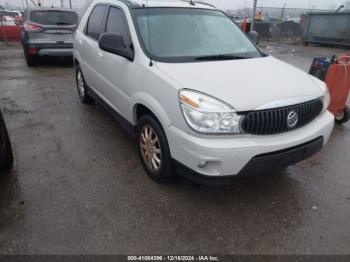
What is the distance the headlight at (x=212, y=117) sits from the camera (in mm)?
2289

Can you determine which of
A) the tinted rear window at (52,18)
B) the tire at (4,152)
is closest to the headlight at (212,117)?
the tire at (4,152)

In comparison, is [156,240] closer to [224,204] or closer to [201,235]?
[201,235]

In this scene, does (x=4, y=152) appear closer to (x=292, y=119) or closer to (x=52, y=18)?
(x=292, y=119)

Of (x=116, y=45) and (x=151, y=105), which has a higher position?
(x=116, y=45)

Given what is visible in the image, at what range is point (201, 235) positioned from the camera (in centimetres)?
240

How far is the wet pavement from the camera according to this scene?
2318mm

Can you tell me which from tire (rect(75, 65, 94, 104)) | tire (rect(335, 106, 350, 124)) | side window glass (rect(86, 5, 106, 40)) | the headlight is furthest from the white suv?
tire (rect(335, 106, 350, 124))

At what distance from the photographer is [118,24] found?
3541 mm

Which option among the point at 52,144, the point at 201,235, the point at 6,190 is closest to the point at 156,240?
the point at 201,235

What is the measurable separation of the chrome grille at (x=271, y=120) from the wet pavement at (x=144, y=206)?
0.82 meters

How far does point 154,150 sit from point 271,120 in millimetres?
1185

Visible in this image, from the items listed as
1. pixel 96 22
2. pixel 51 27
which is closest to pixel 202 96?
pixel 96 22

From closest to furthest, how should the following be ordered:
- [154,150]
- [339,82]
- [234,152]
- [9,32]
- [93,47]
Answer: [234,152] → [154,150] → [93,47] → [339,82] → [9,32]

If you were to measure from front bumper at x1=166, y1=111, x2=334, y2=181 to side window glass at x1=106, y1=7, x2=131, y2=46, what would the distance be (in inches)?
54.8
